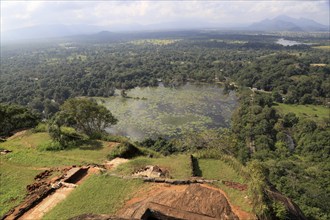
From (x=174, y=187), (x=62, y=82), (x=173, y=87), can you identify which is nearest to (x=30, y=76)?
(x=62, y=82)

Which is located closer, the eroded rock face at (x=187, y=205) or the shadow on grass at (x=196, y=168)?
the eroded rock face at (x=187, y=205)

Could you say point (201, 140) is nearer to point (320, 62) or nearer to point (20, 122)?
point (20, 122)

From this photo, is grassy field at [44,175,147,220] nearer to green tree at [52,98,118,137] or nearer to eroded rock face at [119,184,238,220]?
eroded rock face at [119,184,238,220]

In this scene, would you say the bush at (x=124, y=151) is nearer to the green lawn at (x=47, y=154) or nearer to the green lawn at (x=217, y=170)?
the green lawn at (x=47, y=154)

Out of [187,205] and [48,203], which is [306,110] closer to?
[187,205]

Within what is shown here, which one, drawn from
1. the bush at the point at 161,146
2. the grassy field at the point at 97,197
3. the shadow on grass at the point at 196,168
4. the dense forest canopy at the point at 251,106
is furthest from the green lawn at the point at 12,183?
the bush at the point at 161,146

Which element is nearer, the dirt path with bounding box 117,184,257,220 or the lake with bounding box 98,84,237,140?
the dirt path with bounding box 117,184,257,220

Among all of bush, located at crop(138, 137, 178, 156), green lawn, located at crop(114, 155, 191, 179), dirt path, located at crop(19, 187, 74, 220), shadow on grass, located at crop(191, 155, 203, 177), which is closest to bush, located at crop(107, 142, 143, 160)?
green lawn, located at crop(114, 155, 191, 179)
